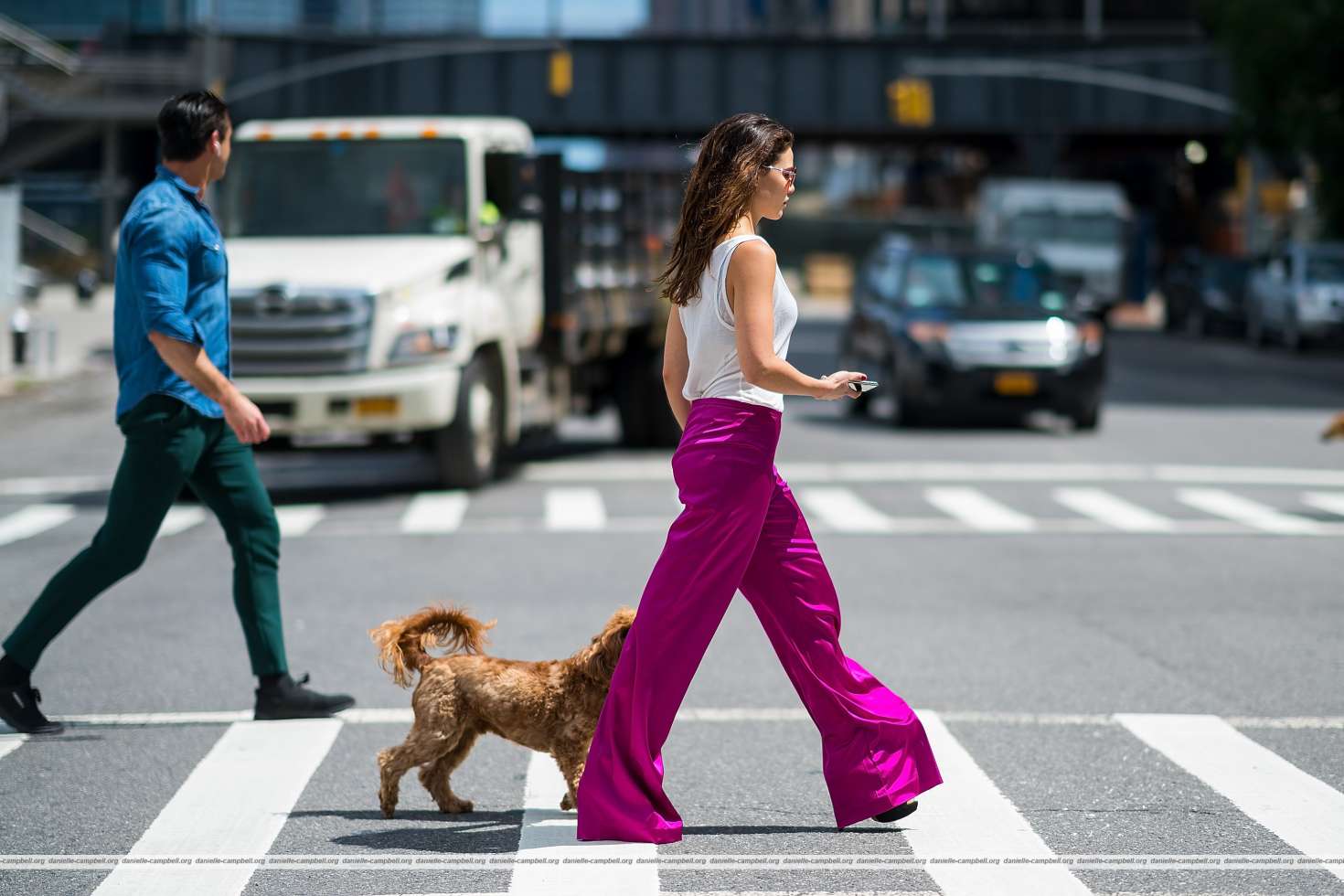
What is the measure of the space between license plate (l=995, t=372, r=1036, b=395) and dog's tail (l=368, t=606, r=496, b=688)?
14597 millimetres

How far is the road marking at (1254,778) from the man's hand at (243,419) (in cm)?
313

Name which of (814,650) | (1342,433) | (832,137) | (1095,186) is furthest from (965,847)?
(832,137)

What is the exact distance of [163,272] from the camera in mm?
6723

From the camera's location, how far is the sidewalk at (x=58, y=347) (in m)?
28.7

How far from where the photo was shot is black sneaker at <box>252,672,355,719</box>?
707 centimetres

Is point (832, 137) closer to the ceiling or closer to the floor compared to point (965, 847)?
closer to the ceiling

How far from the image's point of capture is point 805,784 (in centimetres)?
624

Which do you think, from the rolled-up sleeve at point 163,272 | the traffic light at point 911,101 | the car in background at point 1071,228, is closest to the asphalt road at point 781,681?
the rolled-up sleeve at point 163,272

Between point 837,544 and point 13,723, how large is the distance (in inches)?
255

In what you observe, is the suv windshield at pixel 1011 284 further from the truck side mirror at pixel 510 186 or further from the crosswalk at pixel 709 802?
the crosswalk at pixel 709 802

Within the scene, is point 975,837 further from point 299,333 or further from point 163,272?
point 299,333

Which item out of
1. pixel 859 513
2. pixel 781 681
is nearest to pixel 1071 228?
pixel 859 513

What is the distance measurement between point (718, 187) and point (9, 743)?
3.21m

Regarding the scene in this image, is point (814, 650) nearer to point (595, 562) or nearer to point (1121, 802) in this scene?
point (1121, 802)
